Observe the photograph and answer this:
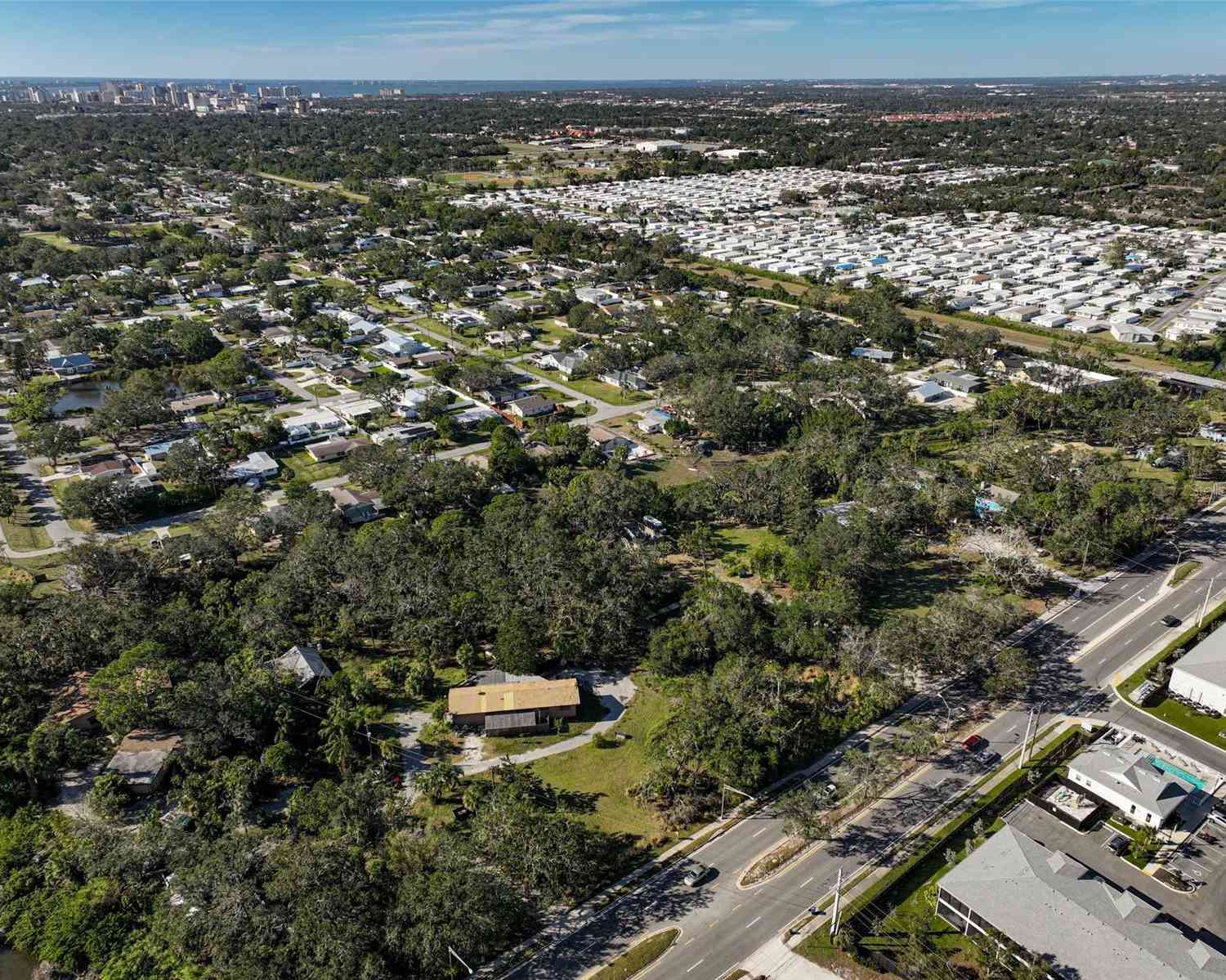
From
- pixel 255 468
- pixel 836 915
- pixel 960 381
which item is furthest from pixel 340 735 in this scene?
pixel 960 381

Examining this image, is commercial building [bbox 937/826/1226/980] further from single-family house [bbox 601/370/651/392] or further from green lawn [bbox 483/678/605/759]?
single-family house [bbox 601/370/651/392]

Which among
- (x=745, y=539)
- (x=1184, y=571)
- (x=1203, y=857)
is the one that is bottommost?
(x=1203, y=857)

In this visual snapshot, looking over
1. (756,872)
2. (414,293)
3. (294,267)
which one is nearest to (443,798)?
(756,872)

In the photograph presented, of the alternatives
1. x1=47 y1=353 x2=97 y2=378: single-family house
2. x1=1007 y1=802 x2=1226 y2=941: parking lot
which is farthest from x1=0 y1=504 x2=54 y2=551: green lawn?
x1=1007 y1=802 x2=1226 y2=941: parking lot

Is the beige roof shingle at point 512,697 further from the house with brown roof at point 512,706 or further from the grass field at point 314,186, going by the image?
the grass field at point 314,186

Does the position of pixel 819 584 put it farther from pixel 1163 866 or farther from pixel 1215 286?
pixel 1215 286

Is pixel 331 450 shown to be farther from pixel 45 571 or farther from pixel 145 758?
pixel 145 758

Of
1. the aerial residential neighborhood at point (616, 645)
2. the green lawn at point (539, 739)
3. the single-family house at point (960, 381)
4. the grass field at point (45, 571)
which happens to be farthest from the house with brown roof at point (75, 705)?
the single-family house at point (960, 381)
